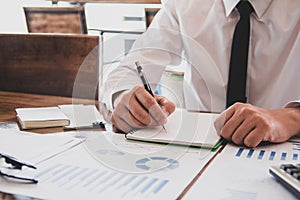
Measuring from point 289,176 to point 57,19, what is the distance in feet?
5.60

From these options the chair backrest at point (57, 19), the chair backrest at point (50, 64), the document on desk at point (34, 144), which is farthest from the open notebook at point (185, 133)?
the chair backrest at point (57, 19)

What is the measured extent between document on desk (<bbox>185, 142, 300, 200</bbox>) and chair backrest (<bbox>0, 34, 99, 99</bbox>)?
0.67m

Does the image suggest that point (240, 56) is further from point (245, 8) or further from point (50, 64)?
point (50, 64)

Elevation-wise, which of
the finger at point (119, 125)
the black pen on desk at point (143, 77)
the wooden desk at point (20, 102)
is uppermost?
the black pen on desk at point (143, 77)

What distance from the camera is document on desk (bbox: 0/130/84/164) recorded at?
2.24ft

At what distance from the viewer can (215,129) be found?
2.64 feet

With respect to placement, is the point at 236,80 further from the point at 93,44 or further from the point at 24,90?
the point at 24,90

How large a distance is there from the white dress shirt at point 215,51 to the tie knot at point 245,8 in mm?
12

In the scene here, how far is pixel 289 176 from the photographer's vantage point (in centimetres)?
55

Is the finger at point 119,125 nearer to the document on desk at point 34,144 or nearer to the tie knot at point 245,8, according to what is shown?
the document on desk at point 34,144

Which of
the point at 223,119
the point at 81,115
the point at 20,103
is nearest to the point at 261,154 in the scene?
the point at 223,119

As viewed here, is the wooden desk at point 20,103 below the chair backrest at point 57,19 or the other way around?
below

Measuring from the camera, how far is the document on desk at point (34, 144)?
68cm

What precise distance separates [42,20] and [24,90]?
2.71 feet
